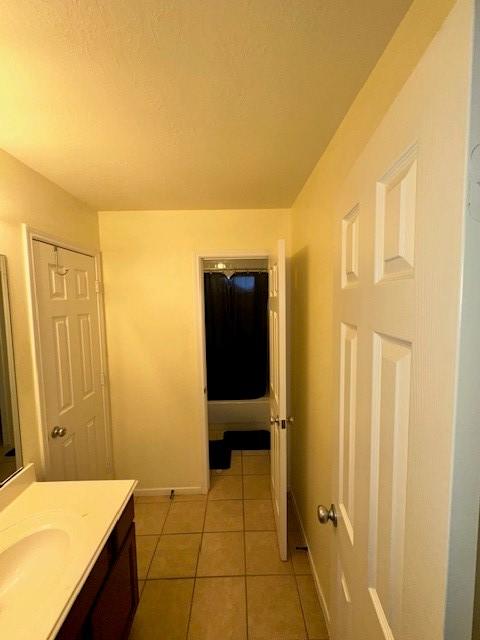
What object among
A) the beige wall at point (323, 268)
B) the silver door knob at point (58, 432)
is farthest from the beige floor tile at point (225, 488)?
the silver door knob at point (58, 432)

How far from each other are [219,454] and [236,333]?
147 centimetres

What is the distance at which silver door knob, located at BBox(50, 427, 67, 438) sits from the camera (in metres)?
1.53

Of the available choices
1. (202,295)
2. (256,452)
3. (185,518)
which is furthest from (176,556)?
(202,295)

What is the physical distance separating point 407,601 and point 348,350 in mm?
488

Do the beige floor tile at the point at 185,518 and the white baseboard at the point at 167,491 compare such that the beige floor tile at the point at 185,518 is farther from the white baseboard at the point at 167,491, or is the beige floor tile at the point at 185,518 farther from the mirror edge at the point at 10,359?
the mirror edge at the point at 10,359

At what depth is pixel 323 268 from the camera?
1.41 m

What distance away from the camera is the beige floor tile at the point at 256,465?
2615 mm

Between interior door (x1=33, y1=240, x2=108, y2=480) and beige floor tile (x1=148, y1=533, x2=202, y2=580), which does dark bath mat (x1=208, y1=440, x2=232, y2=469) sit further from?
interior door (x1=33, y1=240, x2=108, y2=480)

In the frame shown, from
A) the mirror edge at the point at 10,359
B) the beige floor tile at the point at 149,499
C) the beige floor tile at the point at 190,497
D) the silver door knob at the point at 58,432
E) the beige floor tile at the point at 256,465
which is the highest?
the mirror edge at the point at 10,359

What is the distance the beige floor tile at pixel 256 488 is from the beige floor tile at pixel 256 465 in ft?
0.23

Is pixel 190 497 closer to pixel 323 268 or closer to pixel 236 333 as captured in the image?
pixel 236 333

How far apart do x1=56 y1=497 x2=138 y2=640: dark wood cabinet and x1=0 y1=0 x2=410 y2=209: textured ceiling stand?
159cm

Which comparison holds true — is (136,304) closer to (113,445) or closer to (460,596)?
(113,445)

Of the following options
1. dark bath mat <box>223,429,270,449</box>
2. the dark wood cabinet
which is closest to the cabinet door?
the dark wood cabinet
